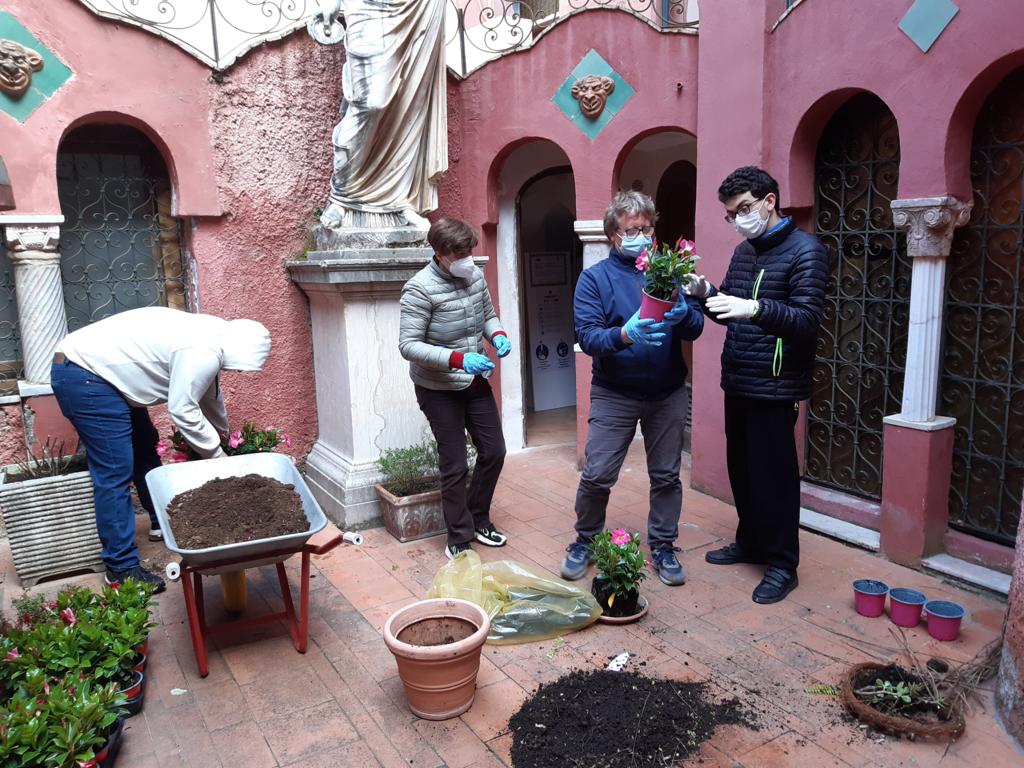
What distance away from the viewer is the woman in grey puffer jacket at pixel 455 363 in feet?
12.9

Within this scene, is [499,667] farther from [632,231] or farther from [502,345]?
[632,231]

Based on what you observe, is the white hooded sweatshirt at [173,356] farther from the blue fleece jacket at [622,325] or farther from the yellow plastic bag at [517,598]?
the blue fleece jacket at [622,325]

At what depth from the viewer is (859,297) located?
4516mm

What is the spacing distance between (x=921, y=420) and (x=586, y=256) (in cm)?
256

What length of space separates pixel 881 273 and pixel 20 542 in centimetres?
490

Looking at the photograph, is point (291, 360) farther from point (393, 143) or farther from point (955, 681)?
point (955, 681)

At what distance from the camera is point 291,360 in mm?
5570

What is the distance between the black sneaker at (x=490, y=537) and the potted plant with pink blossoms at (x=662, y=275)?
5.77 feet

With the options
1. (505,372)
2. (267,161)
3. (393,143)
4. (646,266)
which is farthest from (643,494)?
(267,161)

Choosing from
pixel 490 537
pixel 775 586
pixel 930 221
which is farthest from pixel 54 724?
pixel 930 221

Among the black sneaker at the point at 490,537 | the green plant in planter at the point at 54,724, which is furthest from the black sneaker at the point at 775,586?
the green plant in planter at the point at 54,724

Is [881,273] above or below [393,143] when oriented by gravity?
below

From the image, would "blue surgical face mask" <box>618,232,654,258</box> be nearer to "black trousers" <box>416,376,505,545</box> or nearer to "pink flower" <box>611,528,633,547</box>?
"black trousers" <box>416,376,505,545</box>

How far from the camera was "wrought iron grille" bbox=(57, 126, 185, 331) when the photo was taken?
16.5ft
